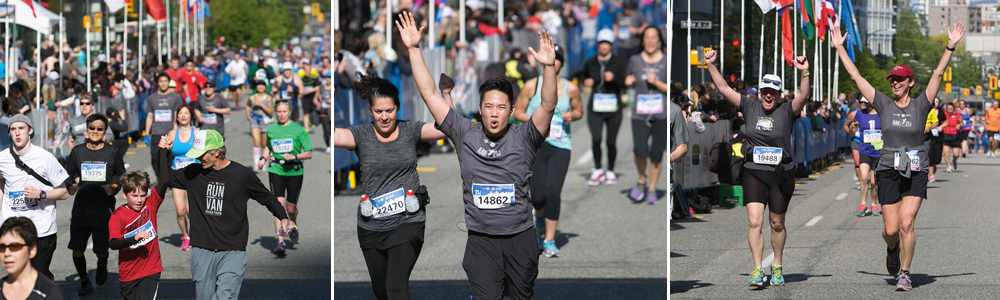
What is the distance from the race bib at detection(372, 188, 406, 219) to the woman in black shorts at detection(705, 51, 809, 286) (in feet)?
7.55

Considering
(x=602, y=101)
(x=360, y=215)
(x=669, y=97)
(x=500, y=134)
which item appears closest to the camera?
(x=500, y=134)

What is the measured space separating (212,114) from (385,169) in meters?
5.07

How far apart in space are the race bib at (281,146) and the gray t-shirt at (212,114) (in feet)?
3.42

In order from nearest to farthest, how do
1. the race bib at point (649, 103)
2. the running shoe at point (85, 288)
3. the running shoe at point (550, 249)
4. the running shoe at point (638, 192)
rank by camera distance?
the running shoe at point (85, 288) < the running shoe at point (550, 249) < the race bib at point (649, 103) < the running shoe at point (638, 192)

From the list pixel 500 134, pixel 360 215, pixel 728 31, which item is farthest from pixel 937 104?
pixel 360 215

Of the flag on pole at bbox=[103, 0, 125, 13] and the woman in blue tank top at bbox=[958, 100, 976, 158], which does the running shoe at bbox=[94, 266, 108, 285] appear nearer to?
the flag on pole at bbox=[103, 0, 125, 13]

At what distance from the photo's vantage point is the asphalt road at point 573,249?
1039 centimetres

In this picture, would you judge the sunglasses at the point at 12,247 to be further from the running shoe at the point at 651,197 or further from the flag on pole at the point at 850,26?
the running shoe at the point at 651,197

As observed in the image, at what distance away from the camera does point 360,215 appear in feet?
24.2

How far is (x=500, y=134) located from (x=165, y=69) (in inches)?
246

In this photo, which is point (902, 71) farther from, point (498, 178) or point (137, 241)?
point (137, 241)

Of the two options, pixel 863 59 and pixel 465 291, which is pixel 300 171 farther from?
pixel 863 59

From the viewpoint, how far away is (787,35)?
28.3 ft

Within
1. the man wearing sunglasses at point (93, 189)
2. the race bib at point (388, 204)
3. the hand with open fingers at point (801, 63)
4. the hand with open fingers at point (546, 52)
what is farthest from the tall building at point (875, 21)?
the man wearing sunglasses at point (93, 189)
